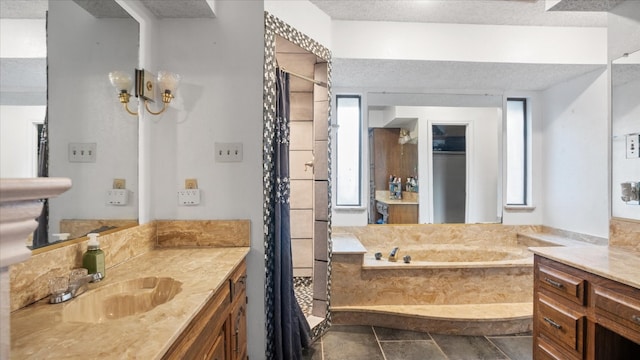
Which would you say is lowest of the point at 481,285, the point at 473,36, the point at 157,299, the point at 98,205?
the point at 481,285

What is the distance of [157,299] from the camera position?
4.08 ft

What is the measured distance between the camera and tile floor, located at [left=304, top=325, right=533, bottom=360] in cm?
223

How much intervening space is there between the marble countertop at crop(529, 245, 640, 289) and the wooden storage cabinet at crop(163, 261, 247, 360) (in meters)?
1.65

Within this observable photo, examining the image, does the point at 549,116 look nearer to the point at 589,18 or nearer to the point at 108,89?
the point at 589,18

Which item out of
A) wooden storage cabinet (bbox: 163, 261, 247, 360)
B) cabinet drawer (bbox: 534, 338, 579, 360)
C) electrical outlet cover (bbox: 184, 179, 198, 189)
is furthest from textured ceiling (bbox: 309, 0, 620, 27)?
cabinet drawer (bbox: 534, 338, 579, 360)

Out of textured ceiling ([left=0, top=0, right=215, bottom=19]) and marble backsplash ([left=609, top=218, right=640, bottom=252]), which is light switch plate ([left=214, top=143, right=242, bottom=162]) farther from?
marble backsplash ([left=609, top=218, right=640, bottom=252])

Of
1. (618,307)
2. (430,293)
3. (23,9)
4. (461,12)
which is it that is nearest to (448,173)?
(430,293)

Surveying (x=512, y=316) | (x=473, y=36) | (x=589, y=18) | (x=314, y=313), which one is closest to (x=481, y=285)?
(x=512, y=316)

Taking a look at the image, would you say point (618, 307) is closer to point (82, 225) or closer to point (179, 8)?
point (82, 225)

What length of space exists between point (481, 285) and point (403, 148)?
154cm

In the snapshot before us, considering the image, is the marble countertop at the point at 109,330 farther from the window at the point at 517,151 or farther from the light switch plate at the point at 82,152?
the window at the point at 517,151

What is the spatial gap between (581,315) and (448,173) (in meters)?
2.17

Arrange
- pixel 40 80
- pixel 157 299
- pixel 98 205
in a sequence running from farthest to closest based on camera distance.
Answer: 1. pixel 98 205
2. pixel 157 299
3. pixel 40 80

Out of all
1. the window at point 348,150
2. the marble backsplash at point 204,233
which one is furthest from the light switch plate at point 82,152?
the window at point 348,150
